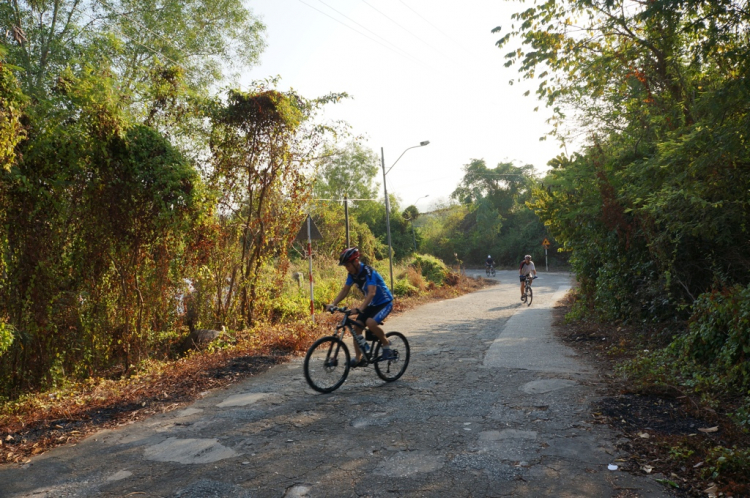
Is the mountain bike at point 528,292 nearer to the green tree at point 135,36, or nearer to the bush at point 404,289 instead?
the bush at point 404,289

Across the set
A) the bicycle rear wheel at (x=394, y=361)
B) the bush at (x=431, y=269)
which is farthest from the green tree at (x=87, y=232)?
the bush at (x=431, y=269)

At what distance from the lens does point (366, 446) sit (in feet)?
15.8

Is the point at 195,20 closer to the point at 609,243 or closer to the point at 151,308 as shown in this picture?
the point at 151,308

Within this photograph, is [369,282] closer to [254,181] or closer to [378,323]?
[378,323]

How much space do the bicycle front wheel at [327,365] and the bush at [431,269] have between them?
830 inches

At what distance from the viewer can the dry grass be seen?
5432 mm

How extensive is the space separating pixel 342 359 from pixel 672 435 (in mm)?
4022

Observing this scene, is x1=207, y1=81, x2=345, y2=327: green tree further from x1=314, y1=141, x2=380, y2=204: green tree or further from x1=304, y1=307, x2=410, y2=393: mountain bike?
x1=314, y1=141, x2=380, y2=204: green tree

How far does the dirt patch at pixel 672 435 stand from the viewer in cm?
380

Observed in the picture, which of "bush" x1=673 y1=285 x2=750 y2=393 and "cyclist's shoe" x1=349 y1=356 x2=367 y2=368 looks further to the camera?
"cyclist's shoe" x1=349 y1=356 x2=367 y2=368

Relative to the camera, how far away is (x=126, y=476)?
4293 mm

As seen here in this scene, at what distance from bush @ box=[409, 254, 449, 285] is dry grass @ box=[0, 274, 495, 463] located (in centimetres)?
1879

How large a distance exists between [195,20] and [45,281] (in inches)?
525

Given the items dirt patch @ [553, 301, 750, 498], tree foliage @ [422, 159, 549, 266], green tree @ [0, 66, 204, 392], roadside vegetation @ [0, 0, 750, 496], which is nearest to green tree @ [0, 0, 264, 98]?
roadside vegetation @ [0, 0, 750, 496]
